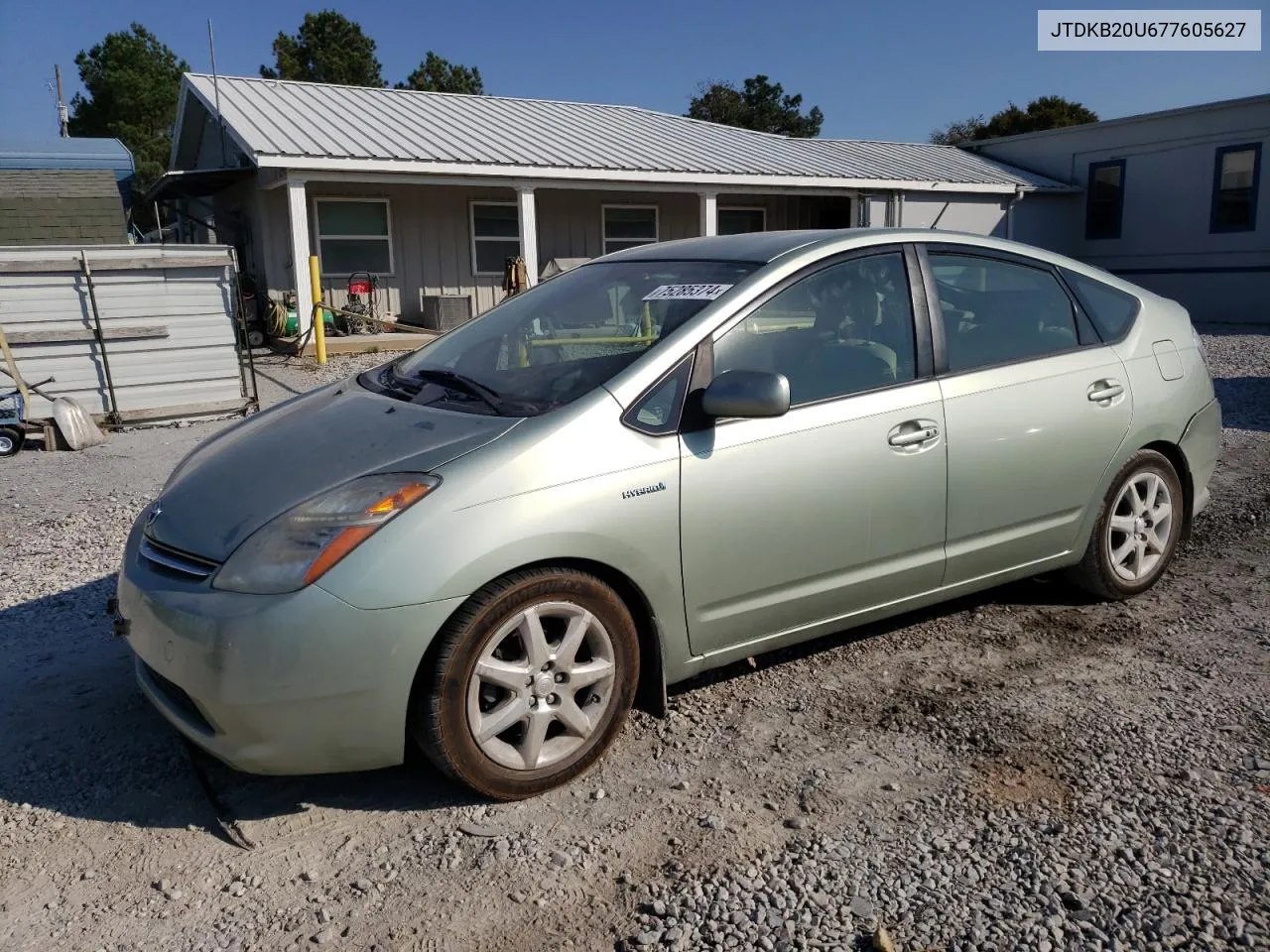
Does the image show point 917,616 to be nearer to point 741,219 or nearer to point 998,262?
point 998,262

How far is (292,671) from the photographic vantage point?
2582mm

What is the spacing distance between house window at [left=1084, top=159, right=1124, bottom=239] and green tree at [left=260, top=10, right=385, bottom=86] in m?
40.0

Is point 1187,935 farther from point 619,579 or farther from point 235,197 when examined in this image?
point 235,197

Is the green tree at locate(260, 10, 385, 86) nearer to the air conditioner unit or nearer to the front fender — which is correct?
the air conditioner unit

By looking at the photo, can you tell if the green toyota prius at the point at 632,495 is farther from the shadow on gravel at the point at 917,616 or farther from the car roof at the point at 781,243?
the shadow on gravel at the point at 917,616

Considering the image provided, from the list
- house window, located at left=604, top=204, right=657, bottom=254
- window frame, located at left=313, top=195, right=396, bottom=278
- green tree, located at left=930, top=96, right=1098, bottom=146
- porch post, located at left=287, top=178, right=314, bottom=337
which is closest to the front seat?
porch post, located at left=287, top=178, right=314, bottom=337

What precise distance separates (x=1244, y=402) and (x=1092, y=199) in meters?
15.1

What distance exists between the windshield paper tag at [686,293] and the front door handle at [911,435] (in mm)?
764

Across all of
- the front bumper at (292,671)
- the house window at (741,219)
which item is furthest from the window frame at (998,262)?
the house window at (741,219)

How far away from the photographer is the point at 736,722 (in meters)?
3.37

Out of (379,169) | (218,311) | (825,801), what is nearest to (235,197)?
(379,169)

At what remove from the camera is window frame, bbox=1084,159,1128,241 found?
71.9ft

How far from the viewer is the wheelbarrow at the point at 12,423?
A: 8.34 metres

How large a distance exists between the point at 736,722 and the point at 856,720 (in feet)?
1.32
